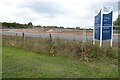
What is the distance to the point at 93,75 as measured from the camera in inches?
268

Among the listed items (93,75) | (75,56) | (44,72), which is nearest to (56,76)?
(44,72)

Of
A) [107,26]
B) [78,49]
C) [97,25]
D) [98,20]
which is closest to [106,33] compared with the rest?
[107,26]

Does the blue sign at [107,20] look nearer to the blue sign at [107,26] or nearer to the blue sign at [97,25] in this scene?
the blue sign at [107,26]

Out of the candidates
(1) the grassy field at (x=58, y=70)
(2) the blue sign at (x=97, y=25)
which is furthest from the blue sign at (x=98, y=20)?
(1) the grassy field at (x=58, y=70)

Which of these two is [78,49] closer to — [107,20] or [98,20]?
[98,20]

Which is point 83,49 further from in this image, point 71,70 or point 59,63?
point 71,70

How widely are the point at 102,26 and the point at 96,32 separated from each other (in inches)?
32.0

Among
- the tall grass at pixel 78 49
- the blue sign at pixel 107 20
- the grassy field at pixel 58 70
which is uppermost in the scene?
the blue sign at pixel 107 20

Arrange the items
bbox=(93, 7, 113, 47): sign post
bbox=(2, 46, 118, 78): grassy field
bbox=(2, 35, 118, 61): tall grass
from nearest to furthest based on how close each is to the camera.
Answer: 1. bbox=(2, 46, 118, 78): grassy field
2. bbox=(2, 35, 118, 61): tall grass
3. bbox=(93, 7, 113, 47): sign post

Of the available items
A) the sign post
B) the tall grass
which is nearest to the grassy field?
the tall grass

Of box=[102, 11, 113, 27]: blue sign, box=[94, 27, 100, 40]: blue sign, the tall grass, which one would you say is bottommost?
the tall grass

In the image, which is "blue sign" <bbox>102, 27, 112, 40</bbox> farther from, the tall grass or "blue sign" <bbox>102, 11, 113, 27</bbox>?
the tall grass

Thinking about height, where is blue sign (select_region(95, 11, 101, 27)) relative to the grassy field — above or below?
above

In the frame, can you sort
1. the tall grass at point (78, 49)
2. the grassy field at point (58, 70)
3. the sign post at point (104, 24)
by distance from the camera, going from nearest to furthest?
the grassy field at point (58, 70)
the tall grass at point (78, 49)
the sign post at point (104, 24)
